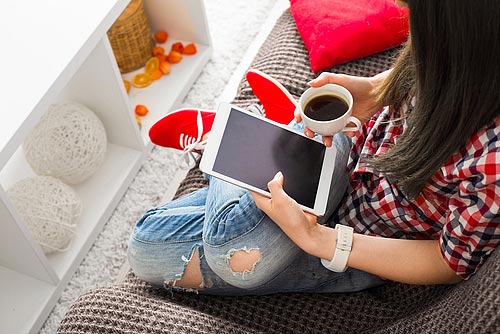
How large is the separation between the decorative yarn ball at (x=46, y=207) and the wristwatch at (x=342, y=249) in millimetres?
720

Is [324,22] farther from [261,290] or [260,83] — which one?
[261,290]

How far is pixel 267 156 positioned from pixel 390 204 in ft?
0.69

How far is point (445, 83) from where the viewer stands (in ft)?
2.49

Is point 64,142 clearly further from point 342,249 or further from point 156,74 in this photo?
point 342,249

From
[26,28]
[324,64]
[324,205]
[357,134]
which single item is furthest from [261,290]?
[26,28]

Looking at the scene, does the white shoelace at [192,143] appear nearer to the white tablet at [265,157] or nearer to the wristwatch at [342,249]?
the white tablet at [265,157]

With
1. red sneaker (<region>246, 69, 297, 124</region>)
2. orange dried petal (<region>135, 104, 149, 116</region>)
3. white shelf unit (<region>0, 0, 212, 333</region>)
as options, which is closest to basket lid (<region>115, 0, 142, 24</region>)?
white shelf unit (<region>0, 0, 212, 333</region>)

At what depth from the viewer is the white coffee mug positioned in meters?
0.98

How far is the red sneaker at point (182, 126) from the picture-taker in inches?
50.2

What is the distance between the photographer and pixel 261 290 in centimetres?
102

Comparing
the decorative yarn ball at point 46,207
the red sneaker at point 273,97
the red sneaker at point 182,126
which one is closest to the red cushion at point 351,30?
the red sneaker at point 273,97

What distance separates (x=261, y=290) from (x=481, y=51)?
528 millimetres

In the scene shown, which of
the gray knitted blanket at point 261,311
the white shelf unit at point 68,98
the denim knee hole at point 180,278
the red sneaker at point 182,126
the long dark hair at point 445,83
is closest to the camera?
the long dark hair at point 445,83

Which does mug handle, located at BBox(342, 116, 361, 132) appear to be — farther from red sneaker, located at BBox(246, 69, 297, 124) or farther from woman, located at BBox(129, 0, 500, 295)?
red sneaker, located at BBox(246, 69, 297, 124)
